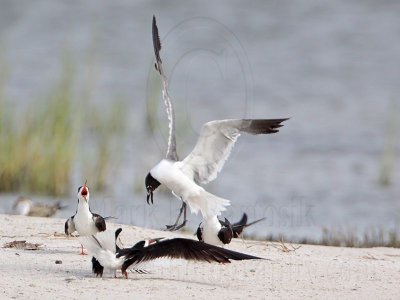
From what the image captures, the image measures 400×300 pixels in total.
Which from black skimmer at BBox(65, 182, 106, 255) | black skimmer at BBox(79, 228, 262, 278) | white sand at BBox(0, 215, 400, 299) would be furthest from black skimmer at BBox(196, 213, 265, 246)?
black skimmer at BBox(79, 228, 262, 278)

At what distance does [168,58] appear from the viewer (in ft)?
75.2

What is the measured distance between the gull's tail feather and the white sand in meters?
0.52

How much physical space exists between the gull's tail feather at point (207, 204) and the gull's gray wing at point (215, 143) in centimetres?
34

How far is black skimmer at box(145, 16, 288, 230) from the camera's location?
930cm

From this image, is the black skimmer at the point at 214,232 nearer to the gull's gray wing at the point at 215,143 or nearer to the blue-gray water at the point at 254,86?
the gull's gray wing at the point at 215,143

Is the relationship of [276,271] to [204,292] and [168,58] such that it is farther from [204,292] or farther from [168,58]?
[168,58]

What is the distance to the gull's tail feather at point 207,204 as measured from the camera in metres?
9.18

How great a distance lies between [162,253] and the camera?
7.72m

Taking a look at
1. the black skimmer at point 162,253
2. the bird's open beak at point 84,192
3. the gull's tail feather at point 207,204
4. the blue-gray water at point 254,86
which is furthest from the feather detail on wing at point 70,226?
the blue-gray water at point 254,86

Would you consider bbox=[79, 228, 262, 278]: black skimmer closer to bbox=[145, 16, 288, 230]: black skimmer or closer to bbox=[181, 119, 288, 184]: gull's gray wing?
bbox=[145, 16, 288, 230]: black skimmer

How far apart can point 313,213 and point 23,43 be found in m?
11.9

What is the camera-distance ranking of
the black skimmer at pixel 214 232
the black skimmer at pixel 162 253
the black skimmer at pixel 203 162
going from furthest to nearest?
the black skimmer at pixel 203 162 → the black skimmer at pixel 214 232 → the black skimmer at pixel 162 253

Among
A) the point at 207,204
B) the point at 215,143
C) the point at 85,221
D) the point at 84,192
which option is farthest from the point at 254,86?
the point at 84,192

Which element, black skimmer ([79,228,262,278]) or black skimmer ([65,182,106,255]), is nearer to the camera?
black skimmer ([79,228,262,278])
